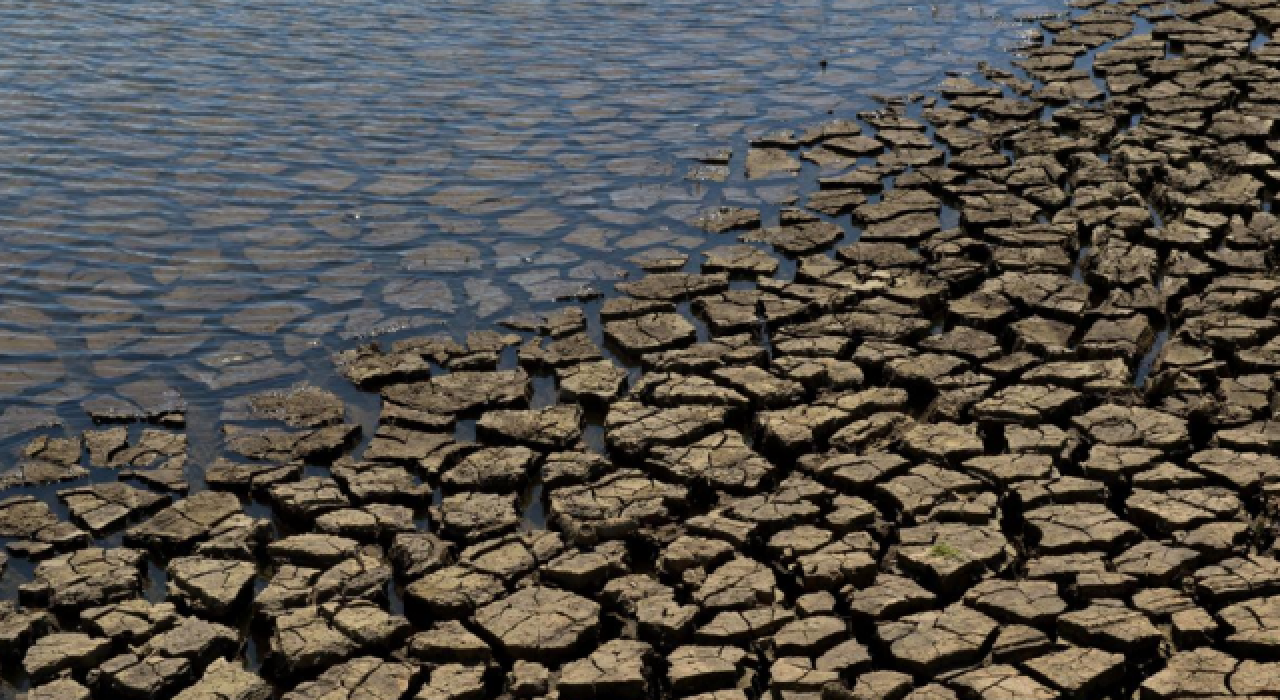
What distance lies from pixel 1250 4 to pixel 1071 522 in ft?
32.3

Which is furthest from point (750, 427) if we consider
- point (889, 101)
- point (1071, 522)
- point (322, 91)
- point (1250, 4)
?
point (1250, 4)

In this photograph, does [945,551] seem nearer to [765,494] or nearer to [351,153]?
[765,494]

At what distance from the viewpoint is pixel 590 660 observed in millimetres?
6184

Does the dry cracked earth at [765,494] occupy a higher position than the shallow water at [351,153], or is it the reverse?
the shallow water at [351,153]

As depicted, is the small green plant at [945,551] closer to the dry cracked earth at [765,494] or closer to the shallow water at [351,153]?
the dry cracked earth at [765,494]

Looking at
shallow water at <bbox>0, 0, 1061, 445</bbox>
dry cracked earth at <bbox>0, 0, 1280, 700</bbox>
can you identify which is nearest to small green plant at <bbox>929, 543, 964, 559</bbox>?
dry cracked earth at <bbox>0, 0, 1280, 700</bbox>

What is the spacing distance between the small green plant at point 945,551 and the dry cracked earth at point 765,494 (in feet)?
0.19

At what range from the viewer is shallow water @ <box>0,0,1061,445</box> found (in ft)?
30.5

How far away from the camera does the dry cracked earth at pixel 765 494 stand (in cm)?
616

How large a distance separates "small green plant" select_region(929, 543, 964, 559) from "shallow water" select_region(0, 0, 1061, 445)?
3495 mm

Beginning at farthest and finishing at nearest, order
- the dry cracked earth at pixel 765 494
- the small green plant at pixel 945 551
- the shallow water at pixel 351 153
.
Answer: the shallow water at pixel 351 153 < the small green plant at pixel 945 551 < the dry cracked earth at pixel 765 494

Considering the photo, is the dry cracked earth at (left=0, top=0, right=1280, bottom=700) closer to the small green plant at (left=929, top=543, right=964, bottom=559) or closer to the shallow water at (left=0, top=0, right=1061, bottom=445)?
the small green plant at (left=929, top=543, right=964, bottom=559)

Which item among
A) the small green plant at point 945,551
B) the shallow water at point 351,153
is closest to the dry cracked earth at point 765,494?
the small green plant at point 945,551

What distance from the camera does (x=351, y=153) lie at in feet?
38.8
